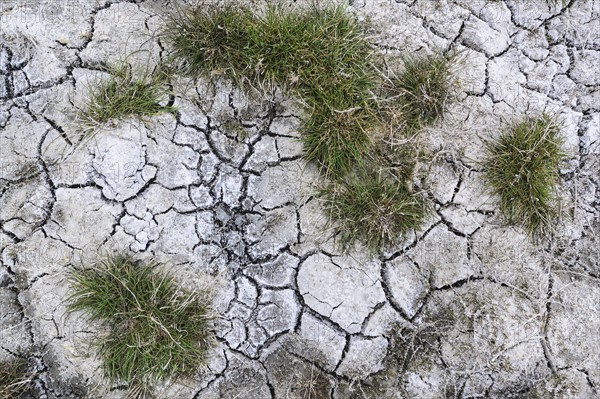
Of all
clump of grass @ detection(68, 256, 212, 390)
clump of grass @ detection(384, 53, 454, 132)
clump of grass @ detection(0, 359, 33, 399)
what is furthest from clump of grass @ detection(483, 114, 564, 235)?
clump of grass @ detection(0, 359, 33, 399)

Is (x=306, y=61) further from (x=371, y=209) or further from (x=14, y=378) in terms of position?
(x=14, y=378)

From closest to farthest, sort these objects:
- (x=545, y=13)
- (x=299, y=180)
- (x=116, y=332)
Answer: (x=116, y=332) → (x=299, y=180) → (x=545, y=13)

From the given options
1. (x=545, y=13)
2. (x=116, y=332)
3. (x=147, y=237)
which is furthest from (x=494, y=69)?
(x=116, y=332)

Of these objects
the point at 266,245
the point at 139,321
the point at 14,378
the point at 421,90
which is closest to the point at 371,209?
the point at 266,245

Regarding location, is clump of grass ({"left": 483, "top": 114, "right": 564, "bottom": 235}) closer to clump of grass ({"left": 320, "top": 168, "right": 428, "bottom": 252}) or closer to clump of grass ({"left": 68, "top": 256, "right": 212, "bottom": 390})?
clump of grass ({"left": 320, "top": 168, "right": 428, "bottom": 252})

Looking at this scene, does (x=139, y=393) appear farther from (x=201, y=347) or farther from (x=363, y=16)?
(x=363, y=16)
